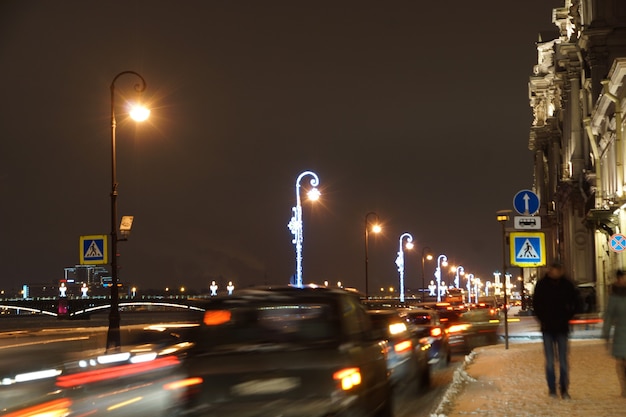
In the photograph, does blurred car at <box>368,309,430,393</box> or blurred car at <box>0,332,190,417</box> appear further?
blurred car at <box>368,309,430,393</box>

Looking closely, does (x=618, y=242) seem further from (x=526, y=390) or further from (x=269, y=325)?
(x=269, y=325)

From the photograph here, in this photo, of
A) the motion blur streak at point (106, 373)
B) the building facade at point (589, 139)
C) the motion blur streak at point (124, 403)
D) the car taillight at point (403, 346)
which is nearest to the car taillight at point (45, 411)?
the motion blur streak at point (124, 403)

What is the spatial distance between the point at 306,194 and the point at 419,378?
2611cm

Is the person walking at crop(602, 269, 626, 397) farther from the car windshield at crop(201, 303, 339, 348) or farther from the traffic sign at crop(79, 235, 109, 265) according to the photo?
the traffic sign at crop(79, 235, 109, 265)

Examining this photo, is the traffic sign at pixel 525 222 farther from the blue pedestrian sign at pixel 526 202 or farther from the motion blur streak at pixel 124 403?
the motion blur streak at pixel 124 403

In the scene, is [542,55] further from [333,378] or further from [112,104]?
[333,378]

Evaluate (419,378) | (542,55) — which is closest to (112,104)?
(419,378)

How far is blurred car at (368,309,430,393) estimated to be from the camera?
1649 centimetres

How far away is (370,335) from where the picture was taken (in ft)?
37.0

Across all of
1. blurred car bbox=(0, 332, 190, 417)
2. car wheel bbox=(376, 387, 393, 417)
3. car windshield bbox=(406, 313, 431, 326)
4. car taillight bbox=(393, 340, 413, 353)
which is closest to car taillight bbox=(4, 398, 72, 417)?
blurred car bbox=(0, 332, 190, 417)

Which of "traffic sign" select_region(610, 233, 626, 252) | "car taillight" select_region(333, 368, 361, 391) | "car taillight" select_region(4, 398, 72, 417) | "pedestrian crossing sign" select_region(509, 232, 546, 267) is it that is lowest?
"car taillight" select_region(4, 398, 72, 417)

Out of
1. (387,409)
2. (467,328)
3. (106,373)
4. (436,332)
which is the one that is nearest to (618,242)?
(467,328)

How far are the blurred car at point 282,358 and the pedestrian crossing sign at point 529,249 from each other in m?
10.2

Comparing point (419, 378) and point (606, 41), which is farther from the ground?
point (606, 41)
